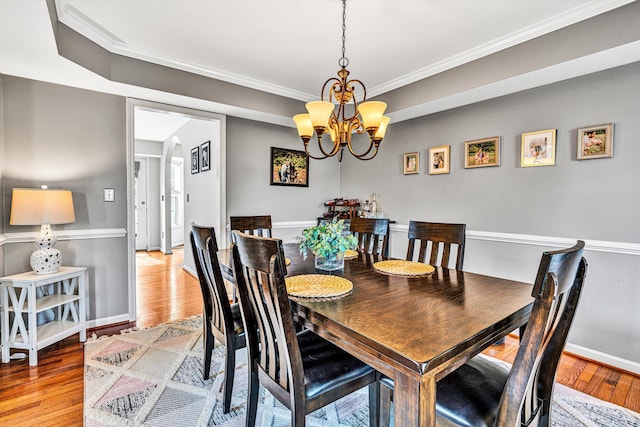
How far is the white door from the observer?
6.51m

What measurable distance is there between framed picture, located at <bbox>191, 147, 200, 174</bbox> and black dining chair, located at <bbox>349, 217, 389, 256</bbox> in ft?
9.02

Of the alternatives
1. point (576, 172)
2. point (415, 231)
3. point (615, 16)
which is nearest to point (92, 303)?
point (415, 231)

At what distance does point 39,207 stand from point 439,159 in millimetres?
3547

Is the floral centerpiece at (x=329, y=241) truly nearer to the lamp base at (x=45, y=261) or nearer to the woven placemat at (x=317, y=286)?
the woven placemat at (x=317, y=286)

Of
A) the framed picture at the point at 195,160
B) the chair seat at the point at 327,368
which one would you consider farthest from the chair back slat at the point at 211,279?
the framed picture at the point at 195,160

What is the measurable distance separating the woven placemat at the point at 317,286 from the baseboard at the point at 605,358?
6.64ft

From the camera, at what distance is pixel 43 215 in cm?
226

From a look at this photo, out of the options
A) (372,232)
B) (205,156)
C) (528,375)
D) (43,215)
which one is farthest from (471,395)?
(205,156)

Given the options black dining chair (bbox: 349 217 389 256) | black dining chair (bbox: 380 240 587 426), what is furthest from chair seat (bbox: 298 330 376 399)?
black dining chair (bbox: 349 217 389 256)

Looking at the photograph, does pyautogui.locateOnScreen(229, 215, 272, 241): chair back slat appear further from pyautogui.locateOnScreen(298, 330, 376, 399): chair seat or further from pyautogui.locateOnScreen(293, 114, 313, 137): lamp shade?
pyautogui.locateOnScreen(298, 330, 376, 399): chair seat

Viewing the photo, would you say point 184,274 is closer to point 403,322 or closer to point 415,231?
point 415,231

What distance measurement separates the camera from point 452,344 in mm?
906

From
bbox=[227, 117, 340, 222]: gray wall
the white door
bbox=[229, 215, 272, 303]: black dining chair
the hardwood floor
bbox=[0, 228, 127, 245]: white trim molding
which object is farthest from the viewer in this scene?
the white door

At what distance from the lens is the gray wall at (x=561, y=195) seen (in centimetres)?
215
